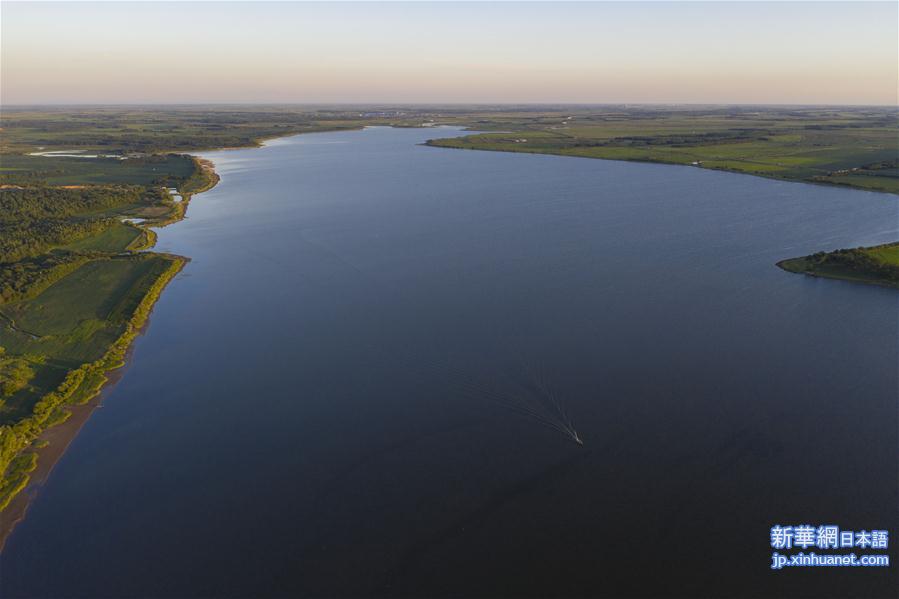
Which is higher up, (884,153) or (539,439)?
(884,153)

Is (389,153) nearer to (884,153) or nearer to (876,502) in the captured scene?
(884,153)

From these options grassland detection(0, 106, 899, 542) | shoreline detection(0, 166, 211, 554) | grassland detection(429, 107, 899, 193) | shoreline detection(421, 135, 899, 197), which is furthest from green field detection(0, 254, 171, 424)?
grassland detection(429, 107, 899, 193)

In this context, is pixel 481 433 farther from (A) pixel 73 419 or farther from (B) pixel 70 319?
(B) pixel 70 319

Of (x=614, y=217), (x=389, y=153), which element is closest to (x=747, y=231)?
(x=614, y=217)

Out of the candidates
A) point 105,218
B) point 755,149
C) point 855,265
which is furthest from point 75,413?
point 755,149

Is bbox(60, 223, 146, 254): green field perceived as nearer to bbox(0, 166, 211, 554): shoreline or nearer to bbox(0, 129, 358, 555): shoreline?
bbox(0, 129, 358, 555): shoreline
